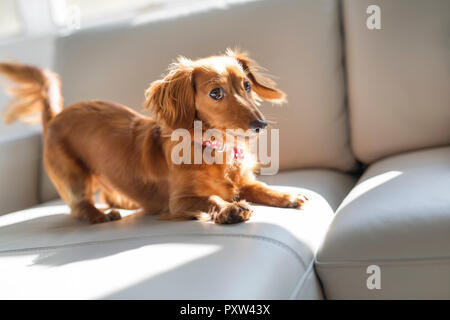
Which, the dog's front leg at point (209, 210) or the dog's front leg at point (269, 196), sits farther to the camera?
the dog's front leg at point (269, 196)

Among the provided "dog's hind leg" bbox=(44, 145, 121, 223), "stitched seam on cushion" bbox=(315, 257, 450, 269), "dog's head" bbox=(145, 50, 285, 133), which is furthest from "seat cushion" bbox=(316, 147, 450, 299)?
"dog's hind leg" bbox=(44, 145, 121, 223)

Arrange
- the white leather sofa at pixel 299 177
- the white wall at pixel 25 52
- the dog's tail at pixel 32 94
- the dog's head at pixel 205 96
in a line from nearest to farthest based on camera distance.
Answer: the white leather sofa at pixel 299 177, the dog's head at pixel 205 96, the dog's tail at pixel 32 94, the white wall at pixel 25 52

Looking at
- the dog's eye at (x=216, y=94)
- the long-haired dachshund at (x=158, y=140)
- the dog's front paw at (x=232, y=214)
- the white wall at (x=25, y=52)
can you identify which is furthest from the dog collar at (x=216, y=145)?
the white wall at (x=25, y=52)

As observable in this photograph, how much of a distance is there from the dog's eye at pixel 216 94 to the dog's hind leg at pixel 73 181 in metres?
0.56

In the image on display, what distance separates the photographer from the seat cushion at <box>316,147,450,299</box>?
0.97 m

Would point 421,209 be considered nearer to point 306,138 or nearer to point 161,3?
point 306,138

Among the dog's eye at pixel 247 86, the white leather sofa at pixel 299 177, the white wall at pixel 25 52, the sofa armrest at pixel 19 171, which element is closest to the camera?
the white leather sofa at pixel 299 177

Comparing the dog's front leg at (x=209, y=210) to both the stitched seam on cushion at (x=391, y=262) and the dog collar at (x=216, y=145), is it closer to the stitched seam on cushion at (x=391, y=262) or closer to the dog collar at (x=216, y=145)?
the dog collar at (x=216, y=145)

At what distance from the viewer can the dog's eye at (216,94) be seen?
4.43 ft

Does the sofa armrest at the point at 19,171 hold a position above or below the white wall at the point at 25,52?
below

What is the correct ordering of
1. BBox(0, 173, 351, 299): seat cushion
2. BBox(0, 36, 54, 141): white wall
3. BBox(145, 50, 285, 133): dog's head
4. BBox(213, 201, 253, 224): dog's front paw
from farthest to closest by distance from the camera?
BBox(0, 36, 54, 141): white wall < BBox(145, 50, 285, 133): dog's head < BBox(213, 201, 253, 224): dog's front paw < BBox(0, 173, 351, 299): seat cushion

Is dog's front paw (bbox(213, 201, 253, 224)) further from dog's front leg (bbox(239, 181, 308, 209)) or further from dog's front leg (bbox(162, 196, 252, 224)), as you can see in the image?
dog's front leg (bbox(239, 181, 308, 209))

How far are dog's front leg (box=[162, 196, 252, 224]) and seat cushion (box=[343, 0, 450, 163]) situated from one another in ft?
2.31

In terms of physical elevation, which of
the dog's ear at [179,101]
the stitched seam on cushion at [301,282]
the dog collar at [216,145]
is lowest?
the stitched seam on cushion at [301,282]
